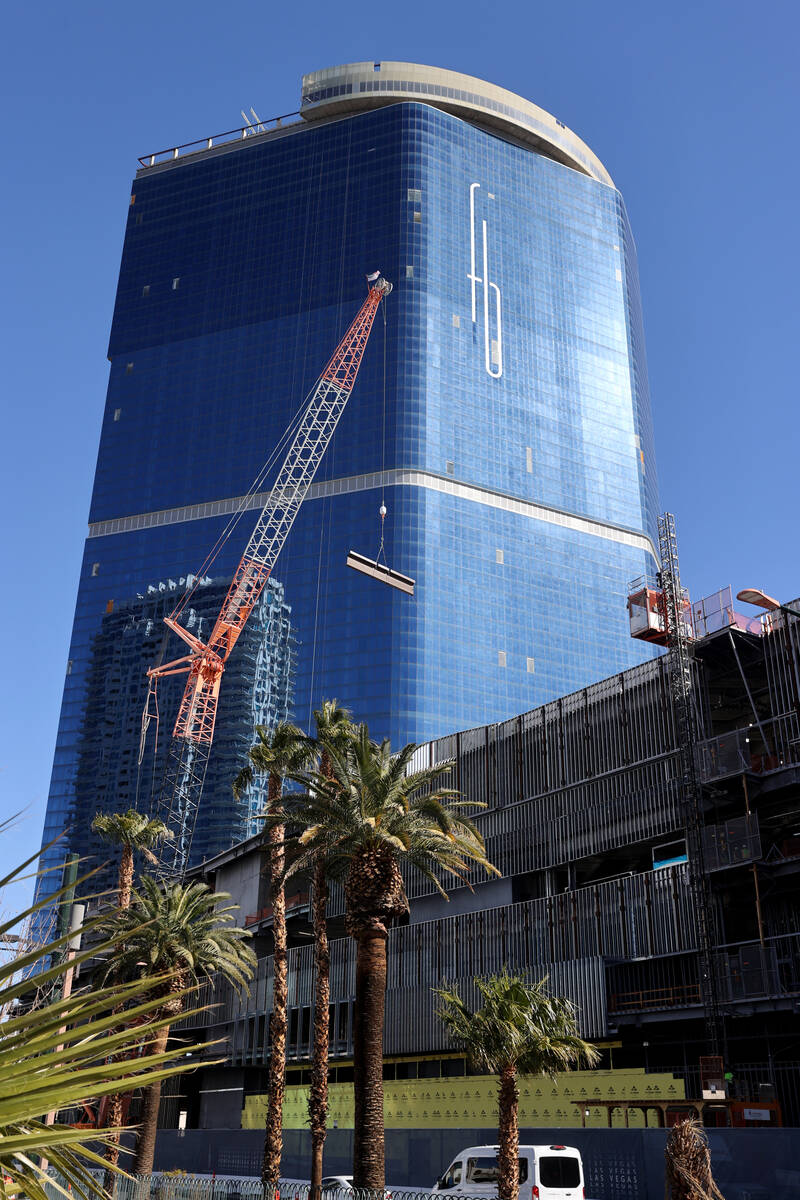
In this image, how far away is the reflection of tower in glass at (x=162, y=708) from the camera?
18062cm

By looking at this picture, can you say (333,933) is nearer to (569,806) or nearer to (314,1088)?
(569,806)

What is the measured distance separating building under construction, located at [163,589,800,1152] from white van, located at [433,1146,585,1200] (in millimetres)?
11644

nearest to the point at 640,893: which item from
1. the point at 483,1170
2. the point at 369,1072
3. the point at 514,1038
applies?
the point at 483,1170

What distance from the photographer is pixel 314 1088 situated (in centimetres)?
4253

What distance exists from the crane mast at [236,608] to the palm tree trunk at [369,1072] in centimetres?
13229

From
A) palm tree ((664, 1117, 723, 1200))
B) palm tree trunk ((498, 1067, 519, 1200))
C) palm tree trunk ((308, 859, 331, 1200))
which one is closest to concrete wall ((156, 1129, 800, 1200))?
palm tree trunk ((308, 859, 331, 1200))

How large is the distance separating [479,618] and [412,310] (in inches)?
2231

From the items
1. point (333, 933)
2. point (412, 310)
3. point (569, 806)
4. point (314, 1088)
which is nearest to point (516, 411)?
point (412, 310)

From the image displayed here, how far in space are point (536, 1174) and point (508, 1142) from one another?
117cm

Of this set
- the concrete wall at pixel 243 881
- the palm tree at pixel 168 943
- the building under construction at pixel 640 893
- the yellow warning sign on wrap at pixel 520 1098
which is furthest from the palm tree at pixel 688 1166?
the concrete wall at pixel 243 881

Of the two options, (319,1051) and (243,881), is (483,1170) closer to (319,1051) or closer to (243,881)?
(319,1051)

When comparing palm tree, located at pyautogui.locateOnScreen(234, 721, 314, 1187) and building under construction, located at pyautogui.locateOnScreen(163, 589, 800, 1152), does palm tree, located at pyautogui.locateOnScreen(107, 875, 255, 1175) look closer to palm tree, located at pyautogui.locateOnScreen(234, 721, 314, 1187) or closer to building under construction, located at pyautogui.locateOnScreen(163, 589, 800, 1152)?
palm tree, located at pyautogui.locateOnScreen(234, 721, 314, 1187)

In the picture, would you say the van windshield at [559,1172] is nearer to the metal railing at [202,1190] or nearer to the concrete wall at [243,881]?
the metal railing at [202,1190]

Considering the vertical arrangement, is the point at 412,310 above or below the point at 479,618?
above
